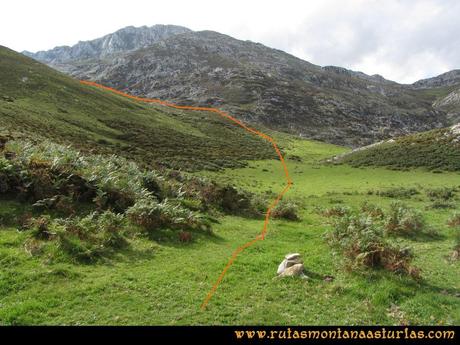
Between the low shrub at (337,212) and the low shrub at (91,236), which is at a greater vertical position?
the low shrub at (337,212)

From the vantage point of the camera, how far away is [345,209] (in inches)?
1120

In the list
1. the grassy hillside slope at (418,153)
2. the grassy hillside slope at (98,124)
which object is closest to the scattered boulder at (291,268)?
the grassy hillside slope at (98,124)

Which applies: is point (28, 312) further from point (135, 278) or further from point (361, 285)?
point (361, 285)

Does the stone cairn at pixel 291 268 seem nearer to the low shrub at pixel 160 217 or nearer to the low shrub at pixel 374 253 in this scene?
the low shrub at pixel 374 253

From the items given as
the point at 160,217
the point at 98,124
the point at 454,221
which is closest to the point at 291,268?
the point at 160,217

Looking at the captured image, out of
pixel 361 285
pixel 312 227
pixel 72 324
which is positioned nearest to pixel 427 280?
pixel 361 285

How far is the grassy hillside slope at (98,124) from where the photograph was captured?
6272 centimetres

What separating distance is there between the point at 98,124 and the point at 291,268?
79.8 metres

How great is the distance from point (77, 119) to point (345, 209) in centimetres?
6881

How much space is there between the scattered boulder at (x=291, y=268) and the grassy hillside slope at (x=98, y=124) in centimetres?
4183

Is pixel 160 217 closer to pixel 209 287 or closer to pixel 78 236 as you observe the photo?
pixel 78 236

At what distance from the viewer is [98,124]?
84938 millimetres

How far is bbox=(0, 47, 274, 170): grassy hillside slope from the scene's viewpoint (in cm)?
6272

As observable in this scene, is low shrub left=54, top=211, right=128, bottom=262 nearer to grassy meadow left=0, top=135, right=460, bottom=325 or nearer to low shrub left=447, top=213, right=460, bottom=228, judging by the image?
grassy meadow left=0, top=135, right=460, bottom=325
